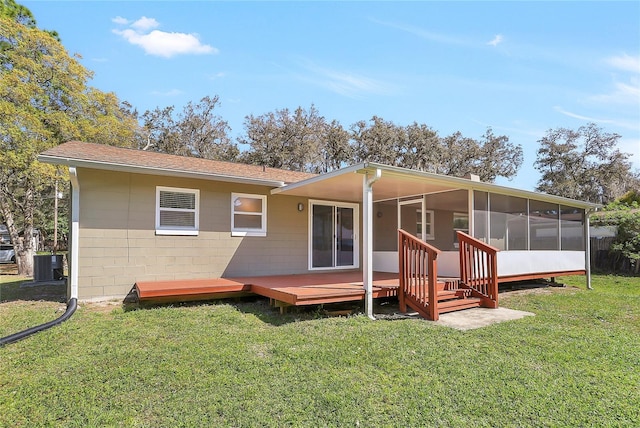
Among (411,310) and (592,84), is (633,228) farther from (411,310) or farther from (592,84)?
(411,310)

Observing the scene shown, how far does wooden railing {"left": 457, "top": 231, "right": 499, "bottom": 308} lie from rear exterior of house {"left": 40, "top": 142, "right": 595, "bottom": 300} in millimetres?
720

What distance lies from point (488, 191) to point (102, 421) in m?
7.53

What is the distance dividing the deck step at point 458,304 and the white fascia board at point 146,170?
4004 millimetres

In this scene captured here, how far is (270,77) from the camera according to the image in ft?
42.8

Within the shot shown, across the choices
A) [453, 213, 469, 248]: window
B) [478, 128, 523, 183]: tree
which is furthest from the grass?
[478, 128, 523, 183]: tree

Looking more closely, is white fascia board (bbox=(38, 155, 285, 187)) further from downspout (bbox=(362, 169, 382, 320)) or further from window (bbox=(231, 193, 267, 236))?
downspout (bbox=(362, 169, 382, 320))

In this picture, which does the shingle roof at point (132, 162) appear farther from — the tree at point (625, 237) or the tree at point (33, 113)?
the tree at point (625, 237)

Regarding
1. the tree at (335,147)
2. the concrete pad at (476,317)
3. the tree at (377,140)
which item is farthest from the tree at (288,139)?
the concrete pad at (476,317)

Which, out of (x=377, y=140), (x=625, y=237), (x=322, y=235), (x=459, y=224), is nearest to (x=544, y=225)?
(x=459, y=224)

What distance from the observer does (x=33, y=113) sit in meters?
12.6

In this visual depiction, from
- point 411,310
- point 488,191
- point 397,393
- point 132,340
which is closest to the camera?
point 397,393

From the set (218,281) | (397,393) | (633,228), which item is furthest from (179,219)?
(633,228)

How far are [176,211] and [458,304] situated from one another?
540cm

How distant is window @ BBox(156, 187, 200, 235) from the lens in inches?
272
